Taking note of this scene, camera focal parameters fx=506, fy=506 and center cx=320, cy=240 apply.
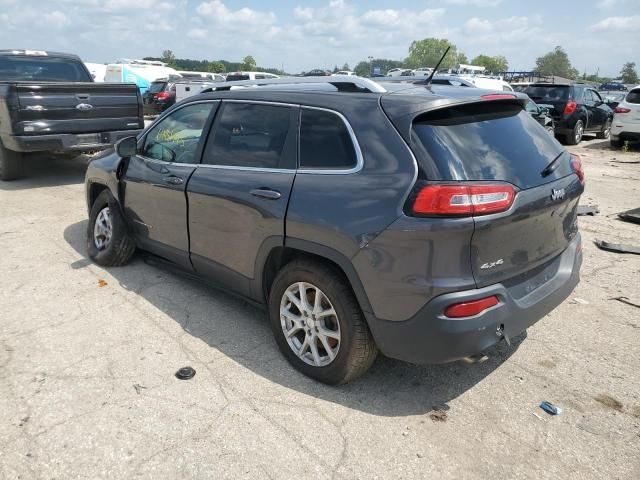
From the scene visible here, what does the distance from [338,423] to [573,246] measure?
1921 mm

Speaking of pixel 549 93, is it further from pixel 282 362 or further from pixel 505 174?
pixel 282 362

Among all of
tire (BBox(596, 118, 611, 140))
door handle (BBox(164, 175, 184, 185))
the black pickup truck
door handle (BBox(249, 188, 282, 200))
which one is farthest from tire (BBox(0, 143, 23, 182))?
tire (BBox(596, 118, 611, 140))

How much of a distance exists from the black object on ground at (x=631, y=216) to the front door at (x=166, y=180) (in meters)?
5.64

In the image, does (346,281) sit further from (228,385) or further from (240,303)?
(240,303)

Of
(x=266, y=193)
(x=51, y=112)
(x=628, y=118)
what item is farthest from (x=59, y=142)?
(x=628, y=118)

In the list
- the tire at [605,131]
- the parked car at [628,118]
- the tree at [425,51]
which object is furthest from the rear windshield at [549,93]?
the tree at [425,51]

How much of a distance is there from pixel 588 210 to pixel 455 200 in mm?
5522

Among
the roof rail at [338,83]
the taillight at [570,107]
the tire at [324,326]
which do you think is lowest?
the tire at [324,326]

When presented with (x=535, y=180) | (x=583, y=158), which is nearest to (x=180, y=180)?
(x=535, y=180)

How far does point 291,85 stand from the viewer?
356 centimetres

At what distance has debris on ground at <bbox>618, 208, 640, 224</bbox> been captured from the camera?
656cm

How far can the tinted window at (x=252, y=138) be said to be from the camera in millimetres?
3256

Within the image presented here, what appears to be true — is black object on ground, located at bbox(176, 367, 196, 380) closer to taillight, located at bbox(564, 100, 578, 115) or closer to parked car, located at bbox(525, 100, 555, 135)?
parked car, located at bbox(525, 100, 555, 135)

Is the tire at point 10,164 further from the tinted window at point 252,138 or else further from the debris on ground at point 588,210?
the debris on ground at point 588,210
